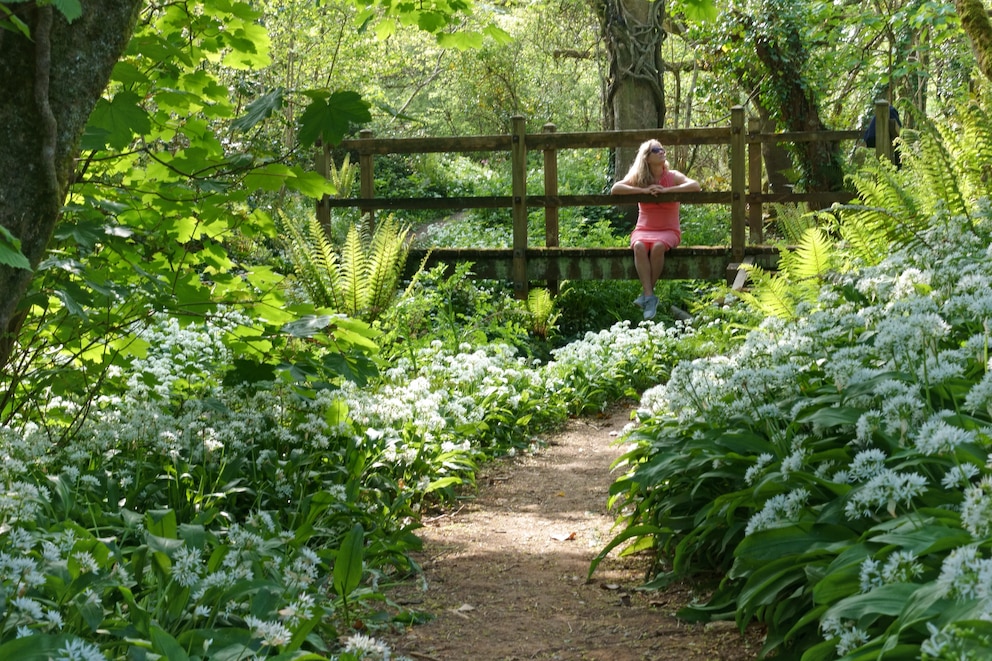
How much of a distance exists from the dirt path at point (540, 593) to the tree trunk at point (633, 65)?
8.40m

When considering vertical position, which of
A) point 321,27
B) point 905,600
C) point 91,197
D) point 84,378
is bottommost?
point 905,600

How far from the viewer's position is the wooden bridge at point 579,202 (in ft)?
31.7

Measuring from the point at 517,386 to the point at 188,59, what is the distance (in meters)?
3.67

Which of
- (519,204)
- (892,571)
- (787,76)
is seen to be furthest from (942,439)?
(787,76)

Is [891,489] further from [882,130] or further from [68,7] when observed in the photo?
[882,130]

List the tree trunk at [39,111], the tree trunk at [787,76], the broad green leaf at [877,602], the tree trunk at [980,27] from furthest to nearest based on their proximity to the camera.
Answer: the tree trunk at [787,76] → the tree trunk at [980,27] → the tree trunk at [39,111] → the broad green leaf at [877,602]

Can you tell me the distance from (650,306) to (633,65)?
448 centimetres

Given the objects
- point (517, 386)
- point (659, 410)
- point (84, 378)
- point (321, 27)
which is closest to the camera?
point (84, 378)

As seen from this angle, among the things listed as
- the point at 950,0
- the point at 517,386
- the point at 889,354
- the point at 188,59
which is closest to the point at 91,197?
the point at 188,59

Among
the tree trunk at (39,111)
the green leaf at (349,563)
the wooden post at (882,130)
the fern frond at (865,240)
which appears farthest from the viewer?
the wooden post at (882,130)

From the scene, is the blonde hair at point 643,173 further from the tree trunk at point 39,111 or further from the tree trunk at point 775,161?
the tree trunk at point 39,111

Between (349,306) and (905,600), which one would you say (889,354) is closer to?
(905,600)

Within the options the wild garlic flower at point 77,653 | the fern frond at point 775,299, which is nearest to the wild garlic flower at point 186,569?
the wild garlic flower at point 77,653

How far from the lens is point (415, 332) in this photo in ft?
27.8
